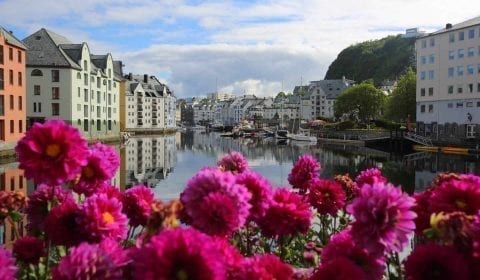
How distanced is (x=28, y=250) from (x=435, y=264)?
2.51 metres

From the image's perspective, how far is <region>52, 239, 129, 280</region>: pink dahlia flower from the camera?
2.10 metres

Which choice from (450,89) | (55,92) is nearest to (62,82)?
(55,92)

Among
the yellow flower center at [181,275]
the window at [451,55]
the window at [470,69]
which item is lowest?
the yellow flower center at [181,275]

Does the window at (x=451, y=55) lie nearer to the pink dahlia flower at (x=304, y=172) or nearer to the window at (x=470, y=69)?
the window at (x=470, y=69)

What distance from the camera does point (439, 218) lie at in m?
2.33

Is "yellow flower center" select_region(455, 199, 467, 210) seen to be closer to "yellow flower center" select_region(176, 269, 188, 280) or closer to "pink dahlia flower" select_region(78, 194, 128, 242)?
"yellow flower center" select_region(176, 269, 188, 280)

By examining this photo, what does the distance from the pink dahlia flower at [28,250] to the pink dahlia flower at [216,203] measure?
1.37 meters

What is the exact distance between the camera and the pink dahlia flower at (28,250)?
3.41 m

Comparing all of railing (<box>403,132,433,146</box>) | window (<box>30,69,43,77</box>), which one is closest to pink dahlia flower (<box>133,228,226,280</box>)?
railing (<box>403,132,433,146</box>)

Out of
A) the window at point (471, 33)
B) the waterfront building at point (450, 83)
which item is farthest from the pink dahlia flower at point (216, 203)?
the window at point (471, 33)

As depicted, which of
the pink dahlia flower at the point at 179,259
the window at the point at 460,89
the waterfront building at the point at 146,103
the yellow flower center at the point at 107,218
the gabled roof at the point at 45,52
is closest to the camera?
the pink dahlia flower at the point at 179,259

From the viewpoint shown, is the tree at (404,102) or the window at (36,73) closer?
the window at (36,73)

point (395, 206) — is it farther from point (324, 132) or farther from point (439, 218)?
point (324, 132)

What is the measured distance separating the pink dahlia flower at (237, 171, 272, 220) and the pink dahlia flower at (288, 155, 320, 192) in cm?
191
